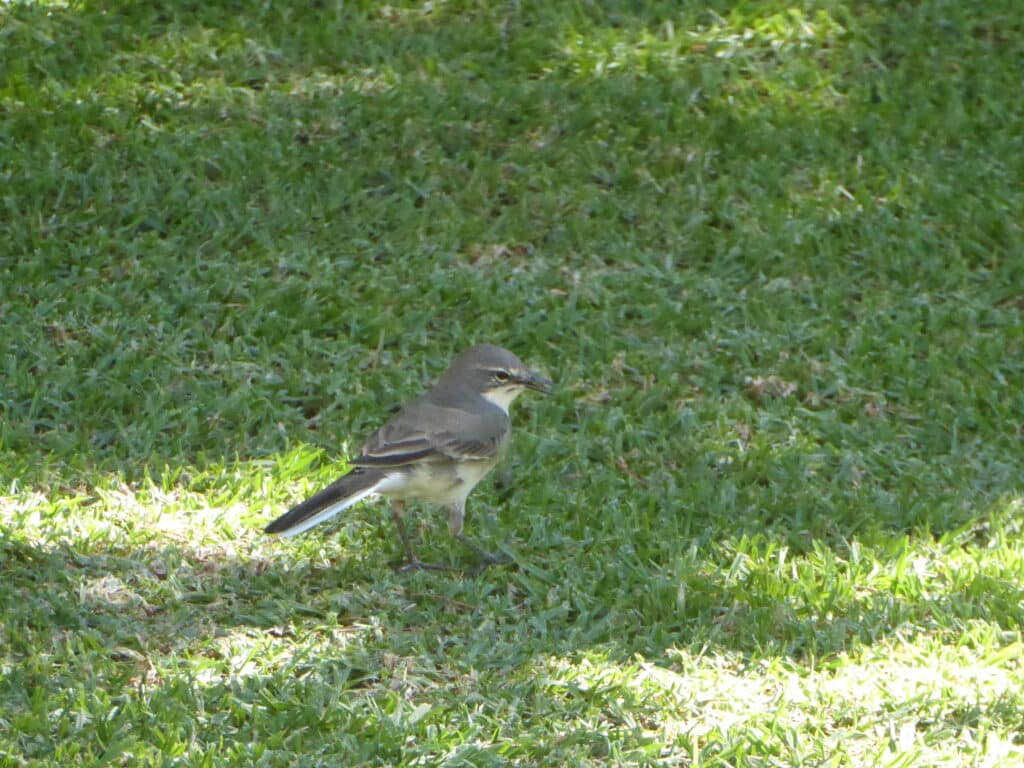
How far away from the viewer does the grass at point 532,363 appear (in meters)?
5.60

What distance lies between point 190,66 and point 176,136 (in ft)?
2.54

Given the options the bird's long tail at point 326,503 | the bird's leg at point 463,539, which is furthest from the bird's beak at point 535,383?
the bird's long tail at point 326,503

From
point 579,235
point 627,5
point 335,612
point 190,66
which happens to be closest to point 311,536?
point 335,612

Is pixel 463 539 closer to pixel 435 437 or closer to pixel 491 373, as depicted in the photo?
pixel 435 437

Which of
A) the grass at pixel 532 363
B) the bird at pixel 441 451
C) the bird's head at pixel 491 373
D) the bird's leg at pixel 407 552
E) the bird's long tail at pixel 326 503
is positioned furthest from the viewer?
the bird's head at pixel 491 373

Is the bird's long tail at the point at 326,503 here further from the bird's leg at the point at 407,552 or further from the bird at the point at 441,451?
the bird's leg at the point at 407,552

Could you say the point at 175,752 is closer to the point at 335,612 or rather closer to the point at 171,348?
the point at 335,612

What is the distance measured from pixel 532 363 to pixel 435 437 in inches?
74.9

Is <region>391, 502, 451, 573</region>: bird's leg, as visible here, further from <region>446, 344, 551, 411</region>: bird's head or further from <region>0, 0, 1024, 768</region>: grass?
<region>446, 344, 551, 411</region>: bird's head

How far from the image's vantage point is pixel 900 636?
20.1 feet

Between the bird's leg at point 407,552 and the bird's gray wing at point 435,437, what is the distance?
35 centimetres

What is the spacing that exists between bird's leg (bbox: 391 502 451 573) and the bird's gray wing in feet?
1.15

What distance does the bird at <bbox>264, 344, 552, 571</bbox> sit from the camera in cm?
607

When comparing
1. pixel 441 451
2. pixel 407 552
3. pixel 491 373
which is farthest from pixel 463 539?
pixel 491 373
